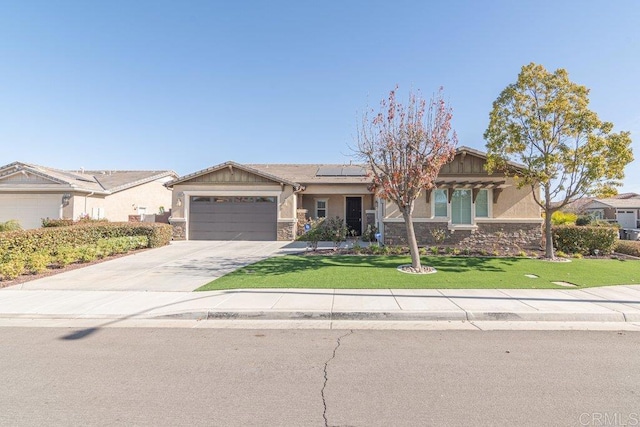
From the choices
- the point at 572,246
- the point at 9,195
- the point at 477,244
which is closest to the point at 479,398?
the point at 477,244

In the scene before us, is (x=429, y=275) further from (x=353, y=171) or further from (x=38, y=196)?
(x=38, y=196)

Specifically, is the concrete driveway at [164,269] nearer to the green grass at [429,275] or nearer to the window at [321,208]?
the green grass at [429,275]

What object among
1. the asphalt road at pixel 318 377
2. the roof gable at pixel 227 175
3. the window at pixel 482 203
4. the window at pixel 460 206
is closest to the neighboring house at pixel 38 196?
the roof gable at pixel 227 175

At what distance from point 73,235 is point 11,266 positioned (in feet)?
12.6

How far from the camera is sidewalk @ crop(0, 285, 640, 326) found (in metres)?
6.06

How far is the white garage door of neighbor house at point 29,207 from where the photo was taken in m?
18.6

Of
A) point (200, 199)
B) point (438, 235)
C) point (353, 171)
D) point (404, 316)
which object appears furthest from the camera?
point (353, 171)

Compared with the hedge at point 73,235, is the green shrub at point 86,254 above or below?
below

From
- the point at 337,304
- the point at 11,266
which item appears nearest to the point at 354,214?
the point at 337,304

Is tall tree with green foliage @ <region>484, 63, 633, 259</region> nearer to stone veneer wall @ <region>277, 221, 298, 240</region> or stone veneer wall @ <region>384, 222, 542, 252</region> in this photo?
stone veneer wall @ <region>384, 222, 542, 252</region>

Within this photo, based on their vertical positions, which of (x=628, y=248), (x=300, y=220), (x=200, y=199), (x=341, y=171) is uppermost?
(x=341, y=171)

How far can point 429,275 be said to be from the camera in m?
9.20

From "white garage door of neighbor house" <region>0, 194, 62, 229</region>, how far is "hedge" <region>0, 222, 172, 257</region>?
6351 mm

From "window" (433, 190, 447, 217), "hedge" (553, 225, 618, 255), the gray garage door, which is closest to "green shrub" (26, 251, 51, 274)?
the gray garage door
